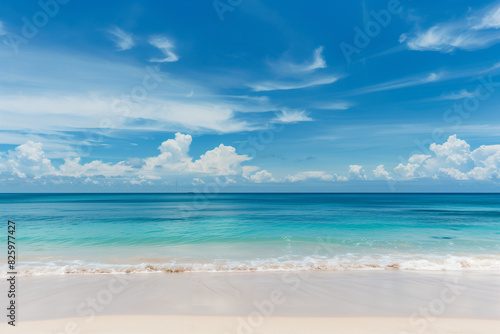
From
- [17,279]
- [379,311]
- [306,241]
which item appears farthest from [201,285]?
[306,241]

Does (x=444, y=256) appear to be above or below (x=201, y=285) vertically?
above

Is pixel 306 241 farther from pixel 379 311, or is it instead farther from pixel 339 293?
pixel 379 311

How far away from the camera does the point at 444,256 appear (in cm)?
1316

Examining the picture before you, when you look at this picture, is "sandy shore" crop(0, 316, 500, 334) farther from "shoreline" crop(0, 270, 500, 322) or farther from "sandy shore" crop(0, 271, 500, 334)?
"shoreline" crop(0, 270, 500, 322)

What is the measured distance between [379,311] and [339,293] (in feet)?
4.81

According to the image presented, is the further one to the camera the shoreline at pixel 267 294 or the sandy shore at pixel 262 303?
the shoreline at pixel 267 294

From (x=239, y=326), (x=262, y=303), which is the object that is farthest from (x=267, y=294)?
(x=239, y=326)

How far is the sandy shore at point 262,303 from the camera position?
5918mm

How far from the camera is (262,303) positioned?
286 inches

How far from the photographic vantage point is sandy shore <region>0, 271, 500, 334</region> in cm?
592

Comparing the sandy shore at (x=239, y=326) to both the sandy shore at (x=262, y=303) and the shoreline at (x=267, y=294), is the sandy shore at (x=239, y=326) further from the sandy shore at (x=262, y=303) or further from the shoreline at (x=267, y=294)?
the shoreline at (x=267, y=294)

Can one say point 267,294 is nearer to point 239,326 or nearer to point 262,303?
point 262,303

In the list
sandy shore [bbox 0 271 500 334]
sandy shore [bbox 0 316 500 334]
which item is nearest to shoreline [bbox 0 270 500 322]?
sandy shore [bbox 0 271 500 334]

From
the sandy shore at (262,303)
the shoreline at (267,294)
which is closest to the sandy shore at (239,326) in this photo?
the sandy shore at (262,303)
